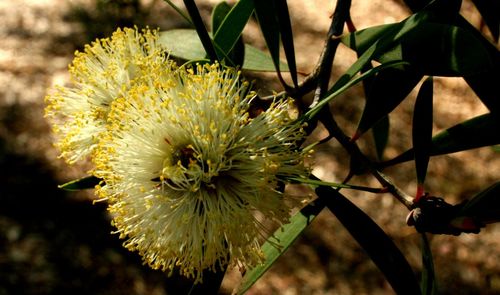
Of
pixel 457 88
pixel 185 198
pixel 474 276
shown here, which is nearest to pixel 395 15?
pixel 457 88

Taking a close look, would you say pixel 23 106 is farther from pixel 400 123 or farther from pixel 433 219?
pixel 433 219

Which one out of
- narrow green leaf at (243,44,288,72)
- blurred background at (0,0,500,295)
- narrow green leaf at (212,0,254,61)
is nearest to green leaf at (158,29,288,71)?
narrow green leaf at (243,44,288,72)

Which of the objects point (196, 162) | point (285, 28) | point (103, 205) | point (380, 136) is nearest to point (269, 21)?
point (285, 28)

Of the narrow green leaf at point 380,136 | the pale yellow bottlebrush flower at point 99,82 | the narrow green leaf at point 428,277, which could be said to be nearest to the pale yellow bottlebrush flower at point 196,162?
the pale yellow bottlebrush flower at point 99,82

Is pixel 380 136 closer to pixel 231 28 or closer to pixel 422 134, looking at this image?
pixel 422 134

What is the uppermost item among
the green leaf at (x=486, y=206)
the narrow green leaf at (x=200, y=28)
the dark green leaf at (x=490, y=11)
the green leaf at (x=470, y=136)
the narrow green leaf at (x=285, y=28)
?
the dark green leaf at (x=490, y=11)

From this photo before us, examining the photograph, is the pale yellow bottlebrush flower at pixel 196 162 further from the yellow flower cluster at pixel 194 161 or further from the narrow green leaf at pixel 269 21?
the narrow green leaf at pixel 269 21
